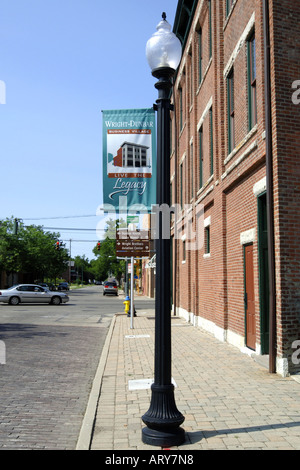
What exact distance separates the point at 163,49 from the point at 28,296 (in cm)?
2809

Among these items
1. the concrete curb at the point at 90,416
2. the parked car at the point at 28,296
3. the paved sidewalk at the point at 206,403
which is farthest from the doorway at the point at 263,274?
the parked car at the point at 28,296

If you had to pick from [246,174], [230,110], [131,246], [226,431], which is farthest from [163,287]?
[131,246]

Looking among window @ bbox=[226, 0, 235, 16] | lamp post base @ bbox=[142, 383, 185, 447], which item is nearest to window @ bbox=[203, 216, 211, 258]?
window @ bbox=[226, 0, 235, 16]

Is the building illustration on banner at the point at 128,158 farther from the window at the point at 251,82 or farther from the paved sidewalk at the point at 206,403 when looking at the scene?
the paved sidewalk at the point at 206,403

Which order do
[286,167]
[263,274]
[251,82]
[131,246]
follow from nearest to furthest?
[286,167] < [263,274] < [251,82] < [131,246]

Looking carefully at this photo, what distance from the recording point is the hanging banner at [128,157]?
11.3 metres

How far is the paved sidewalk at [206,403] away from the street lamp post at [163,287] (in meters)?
0.22

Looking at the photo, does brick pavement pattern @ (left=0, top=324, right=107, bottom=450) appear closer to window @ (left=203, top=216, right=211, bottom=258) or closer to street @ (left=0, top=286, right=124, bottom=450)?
street @ (left=0, top=286, right=124, bottom=450)

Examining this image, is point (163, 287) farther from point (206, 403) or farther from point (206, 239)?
point (206, 239)

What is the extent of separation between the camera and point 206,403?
6258 millimetres

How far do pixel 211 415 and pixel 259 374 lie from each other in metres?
2.71
